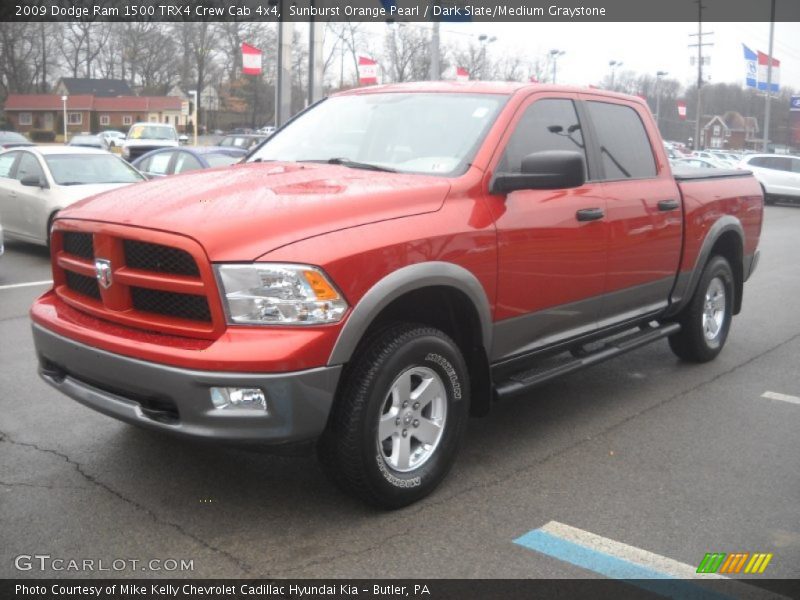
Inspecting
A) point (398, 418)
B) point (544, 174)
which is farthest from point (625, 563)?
point (544, 174)

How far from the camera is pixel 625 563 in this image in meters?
3.39

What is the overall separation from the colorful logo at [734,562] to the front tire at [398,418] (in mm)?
1220

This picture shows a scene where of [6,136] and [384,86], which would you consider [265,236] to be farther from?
[6,136]

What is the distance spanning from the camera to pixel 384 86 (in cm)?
519

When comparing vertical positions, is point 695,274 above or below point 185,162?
below

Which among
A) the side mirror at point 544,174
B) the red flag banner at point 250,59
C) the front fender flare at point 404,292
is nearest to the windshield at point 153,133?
the red flag banner at point 250,59

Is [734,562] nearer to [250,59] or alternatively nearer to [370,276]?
[370,276]

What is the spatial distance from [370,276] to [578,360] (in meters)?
1.89

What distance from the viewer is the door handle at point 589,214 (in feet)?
15.5

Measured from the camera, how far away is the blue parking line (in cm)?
320

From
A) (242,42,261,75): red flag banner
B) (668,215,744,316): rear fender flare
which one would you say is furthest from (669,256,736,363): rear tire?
(242,42,261,75): red flag banner

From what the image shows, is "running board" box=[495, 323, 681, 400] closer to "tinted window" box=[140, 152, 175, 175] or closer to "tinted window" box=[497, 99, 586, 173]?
"tinted window" box=[497, 99, 586, 173]

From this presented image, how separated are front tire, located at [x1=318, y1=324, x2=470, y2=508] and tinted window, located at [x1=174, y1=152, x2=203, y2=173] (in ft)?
34.8

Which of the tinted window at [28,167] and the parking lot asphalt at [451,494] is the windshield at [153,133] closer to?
the tinted window at [28,167]
